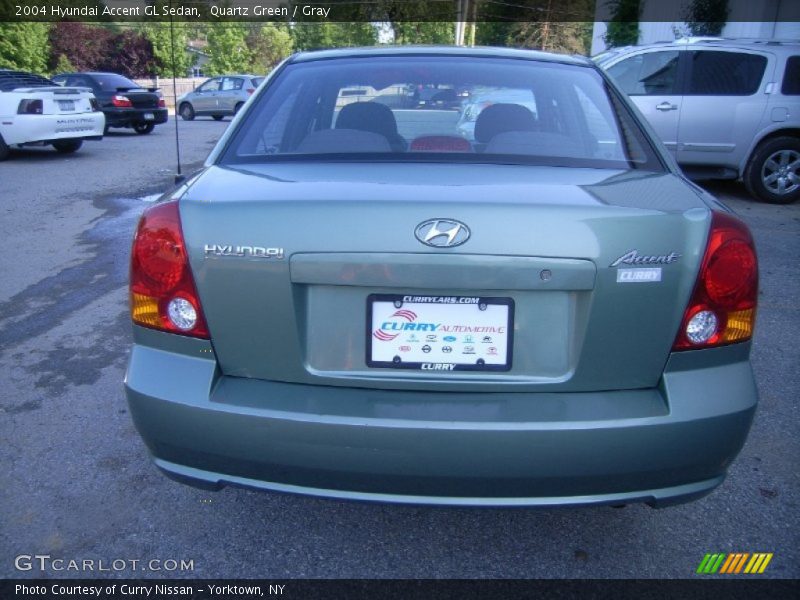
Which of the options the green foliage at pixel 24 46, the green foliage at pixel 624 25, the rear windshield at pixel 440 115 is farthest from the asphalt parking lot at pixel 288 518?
the green foliage at pixel 24 46

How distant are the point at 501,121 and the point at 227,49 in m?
46.1

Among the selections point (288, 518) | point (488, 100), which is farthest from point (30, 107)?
point (288, 518)

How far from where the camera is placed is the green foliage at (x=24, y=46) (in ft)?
99.3

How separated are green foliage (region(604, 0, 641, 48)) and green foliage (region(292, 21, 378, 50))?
65.5ft

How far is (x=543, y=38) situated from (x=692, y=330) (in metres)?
48.8

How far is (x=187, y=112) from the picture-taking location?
27766 millimetres

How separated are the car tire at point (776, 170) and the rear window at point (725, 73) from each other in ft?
2.33

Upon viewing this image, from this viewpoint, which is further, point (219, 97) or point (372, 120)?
point (219, 97)

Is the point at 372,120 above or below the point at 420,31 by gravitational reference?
above

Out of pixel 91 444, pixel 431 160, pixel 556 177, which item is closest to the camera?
pixel 556 177

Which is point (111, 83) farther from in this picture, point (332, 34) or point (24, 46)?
point (332, 34)
